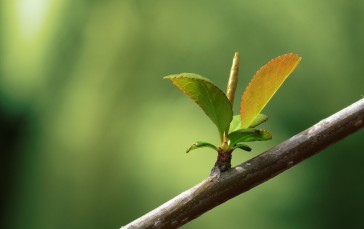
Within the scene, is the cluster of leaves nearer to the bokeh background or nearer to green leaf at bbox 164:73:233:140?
green leaf at bbox 164:73:233:140

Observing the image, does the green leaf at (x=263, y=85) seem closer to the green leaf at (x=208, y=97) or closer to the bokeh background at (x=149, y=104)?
the green leaf at (x=208, y=97)

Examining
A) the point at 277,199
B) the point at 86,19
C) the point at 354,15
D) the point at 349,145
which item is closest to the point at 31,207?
the point at 86,19

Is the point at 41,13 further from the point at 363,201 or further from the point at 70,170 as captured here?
the point at 363,201

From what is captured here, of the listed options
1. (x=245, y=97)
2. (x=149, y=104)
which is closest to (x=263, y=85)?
(x=245, y=97)

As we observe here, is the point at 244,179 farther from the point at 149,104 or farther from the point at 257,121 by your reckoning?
the point at 149,104

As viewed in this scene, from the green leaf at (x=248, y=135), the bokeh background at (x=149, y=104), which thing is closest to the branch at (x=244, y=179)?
the green leaf at (x=248, y=135)
